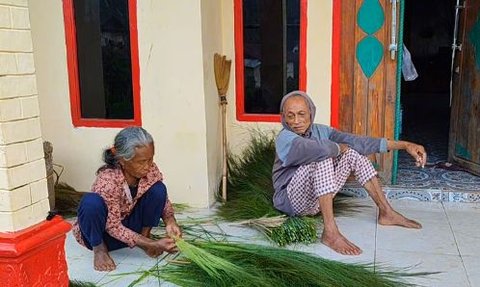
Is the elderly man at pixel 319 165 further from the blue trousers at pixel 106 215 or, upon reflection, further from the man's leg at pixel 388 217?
the blue trousers at pixel 106 215

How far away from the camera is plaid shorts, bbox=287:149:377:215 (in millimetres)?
3014

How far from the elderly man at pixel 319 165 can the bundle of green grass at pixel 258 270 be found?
1.56ft

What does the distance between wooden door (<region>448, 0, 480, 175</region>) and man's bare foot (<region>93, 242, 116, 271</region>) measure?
302 cm

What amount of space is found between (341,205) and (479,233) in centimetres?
92

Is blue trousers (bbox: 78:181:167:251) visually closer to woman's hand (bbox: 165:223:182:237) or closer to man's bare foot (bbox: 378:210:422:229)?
woman's hand (bbox: 165:223:182:237)

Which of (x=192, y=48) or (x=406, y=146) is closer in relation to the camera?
(x=406, y=146)

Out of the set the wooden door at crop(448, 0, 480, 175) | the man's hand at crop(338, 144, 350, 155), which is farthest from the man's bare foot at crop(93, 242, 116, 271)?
the wooden door at crop(448, 0, 480, 175)

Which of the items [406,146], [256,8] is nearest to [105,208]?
[406,146]

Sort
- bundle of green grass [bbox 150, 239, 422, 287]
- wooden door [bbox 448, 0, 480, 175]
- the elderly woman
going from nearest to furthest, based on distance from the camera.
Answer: bundle of green grass [bbox 150, 239, 422, 287]
the elderly woman
wooden door [bbox 448, 0, 480, 175]

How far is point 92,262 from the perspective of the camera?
9.80 ft

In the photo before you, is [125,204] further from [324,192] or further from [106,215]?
[324,192]

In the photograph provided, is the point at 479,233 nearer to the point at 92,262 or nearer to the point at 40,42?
the point at 92,262

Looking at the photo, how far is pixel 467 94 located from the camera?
14.2ft

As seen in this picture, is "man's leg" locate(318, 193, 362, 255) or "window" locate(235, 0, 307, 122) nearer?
"man's leg" locate(318, 193, 362, 255)
